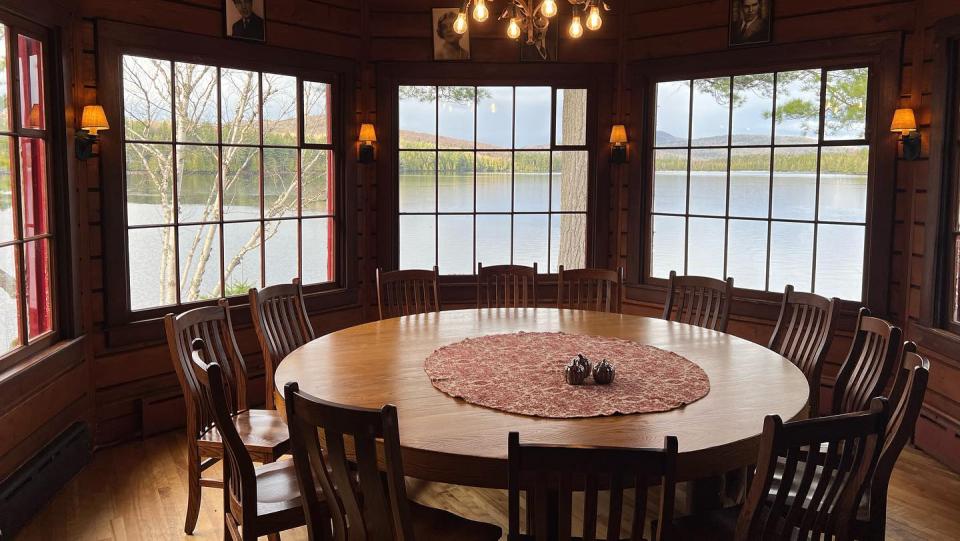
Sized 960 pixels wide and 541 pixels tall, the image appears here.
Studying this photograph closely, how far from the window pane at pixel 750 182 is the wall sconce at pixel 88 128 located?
12.6 ft

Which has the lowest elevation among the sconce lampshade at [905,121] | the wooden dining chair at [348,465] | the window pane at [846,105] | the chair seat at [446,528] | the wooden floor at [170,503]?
the wooden floor at [170,503]

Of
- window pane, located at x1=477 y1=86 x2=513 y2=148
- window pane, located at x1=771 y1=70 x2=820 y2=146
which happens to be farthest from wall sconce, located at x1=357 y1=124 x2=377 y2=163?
window pane, located at x1=771 y1=70 x2=820 y2=146

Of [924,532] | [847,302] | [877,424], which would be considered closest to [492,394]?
[877,424]

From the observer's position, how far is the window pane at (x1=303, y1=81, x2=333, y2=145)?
5.05m

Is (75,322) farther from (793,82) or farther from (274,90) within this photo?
(793,82)

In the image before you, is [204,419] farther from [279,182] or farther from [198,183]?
[279,182]

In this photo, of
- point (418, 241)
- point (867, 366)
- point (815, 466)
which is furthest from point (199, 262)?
point (815, 466)

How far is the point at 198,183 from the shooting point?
450cm

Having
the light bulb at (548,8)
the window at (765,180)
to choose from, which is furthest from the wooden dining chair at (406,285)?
the window at (765,180)

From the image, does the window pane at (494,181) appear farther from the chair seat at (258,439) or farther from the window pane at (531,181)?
the chair seat at (258,439)

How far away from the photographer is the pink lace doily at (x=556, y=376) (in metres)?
2.43

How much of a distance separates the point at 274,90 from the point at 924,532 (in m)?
4.23

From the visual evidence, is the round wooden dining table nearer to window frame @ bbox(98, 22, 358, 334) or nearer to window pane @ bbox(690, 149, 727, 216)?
window frame @ bbox(98, 22, 358, 334)

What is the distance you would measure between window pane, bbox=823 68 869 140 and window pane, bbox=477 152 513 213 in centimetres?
213
